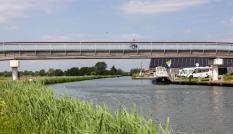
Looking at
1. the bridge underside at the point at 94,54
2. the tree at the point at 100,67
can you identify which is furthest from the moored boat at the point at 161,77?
the tree at the point at 100,67

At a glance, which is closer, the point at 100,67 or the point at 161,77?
the point at 161,77

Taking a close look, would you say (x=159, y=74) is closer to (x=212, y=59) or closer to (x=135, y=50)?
(x=212, y=59)

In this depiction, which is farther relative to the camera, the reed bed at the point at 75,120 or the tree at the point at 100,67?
the tree at the point at 100,67

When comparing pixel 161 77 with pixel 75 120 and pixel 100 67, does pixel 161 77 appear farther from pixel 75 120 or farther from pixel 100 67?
pixel 100 67

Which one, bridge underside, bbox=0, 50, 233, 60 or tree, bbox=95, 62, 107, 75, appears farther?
tree, bbox=95, 62, 107, 75

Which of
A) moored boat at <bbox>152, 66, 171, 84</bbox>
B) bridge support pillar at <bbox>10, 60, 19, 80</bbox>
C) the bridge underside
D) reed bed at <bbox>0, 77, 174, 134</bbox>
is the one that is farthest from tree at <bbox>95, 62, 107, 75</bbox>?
reed bed at <bbox>0, 77, 174, 134</bbox>

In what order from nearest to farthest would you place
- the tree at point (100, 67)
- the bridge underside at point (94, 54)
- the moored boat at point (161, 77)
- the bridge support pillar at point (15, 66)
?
1. the bridge support pillar at point (15, 66)
2. the bridge underside at point (94, 54)
3. the moored boat at point (161, 77)
4. the tree at point (100, 67)

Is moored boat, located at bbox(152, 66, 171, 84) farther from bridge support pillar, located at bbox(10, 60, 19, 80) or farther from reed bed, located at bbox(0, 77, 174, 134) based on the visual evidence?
reed bed, located at bbox(0, 77, 174, 134)

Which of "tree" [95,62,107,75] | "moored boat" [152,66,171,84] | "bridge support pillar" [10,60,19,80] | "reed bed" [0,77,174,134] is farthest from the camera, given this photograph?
"tree" [95,62,107,75]

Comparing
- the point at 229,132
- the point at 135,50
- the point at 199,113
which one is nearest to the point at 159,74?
the point at 135,50

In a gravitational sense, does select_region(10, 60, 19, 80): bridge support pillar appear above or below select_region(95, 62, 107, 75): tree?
below

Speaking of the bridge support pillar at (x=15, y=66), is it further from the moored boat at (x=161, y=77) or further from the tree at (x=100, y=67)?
the tree at (x=100, y=67)

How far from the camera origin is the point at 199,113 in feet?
52.1

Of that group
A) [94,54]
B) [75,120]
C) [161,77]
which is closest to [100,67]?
[161,77]
